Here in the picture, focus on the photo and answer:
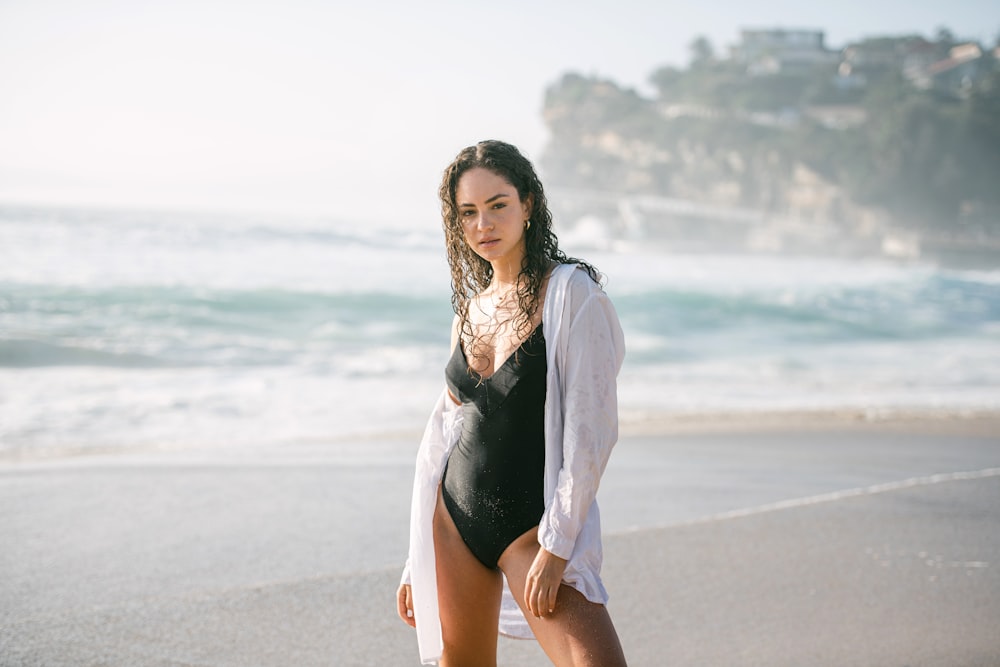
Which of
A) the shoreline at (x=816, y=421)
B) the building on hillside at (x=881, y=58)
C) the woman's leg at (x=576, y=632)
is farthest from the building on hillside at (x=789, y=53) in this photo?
the woman's leg at (x=576, y=632)

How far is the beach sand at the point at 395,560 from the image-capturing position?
2.98m

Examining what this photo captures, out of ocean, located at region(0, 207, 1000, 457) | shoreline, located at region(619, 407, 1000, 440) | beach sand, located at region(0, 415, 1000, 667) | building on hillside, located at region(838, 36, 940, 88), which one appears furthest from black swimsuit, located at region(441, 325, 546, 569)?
building on hillside, located at region(838, 36, 940, 88)

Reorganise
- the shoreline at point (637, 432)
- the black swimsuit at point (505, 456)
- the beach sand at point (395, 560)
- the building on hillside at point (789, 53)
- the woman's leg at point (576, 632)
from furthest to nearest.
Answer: the building on hillside at point (789, 53) → the shoreline at point (637, 432) → the beach sand at point (395, 560) → the black swimsuit at point (505, 456) → the woman's leg at point (576, 632)

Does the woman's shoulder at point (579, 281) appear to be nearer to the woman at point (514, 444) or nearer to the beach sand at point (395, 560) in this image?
the woman at point (514, 444)

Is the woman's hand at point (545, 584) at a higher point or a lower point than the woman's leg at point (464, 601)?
higher

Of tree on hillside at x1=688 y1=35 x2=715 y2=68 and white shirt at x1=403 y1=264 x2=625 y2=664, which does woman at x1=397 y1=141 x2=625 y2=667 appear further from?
tree on hillside at x1=688 y1=35 x2=715 y2=68

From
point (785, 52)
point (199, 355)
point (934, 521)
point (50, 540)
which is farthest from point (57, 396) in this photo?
point (785, 52)

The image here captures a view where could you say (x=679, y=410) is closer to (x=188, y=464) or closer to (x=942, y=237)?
(x=188, y=464)

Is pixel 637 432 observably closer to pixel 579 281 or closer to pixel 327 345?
pixel 579 281

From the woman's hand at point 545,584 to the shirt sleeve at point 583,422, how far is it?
0.03 meters

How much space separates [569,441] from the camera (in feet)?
5.75

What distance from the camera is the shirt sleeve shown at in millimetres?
1731

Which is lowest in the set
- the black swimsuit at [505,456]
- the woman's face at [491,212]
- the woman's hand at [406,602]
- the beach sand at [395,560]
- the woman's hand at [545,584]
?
the beach sand at [395,560]

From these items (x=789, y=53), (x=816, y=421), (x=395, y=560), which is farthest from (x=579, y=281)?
(x=789, y=53)
